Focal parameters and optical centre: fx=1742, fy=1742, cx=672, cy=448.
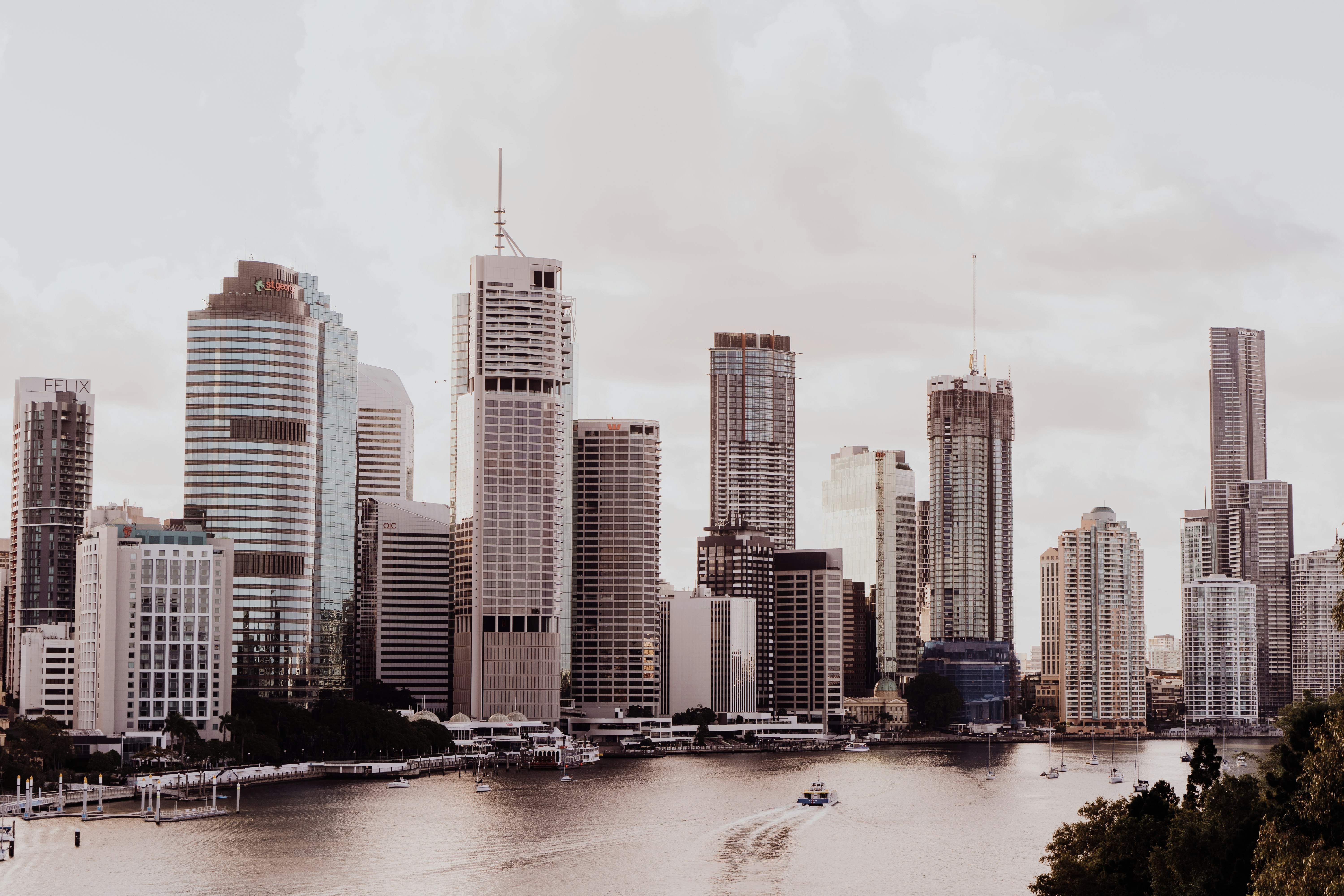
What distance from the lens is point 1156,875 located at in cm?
8019

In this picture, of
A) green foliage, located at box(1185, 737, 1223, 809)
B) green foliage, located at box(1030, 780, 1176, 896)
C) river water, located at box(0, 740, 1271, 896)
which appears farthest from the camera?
river water, located at box(0, 740, 1271, 896)

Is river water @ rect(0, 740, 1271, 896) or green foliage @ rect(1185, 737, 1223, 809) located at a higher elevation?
green foliage @ rect(1185, 737, 1223, 809)

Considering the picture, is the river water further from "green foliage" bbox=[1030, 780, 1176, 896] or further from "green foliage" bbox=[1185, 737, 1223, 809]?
"green foliage" bbox=[1185, 737, 1223, 809]

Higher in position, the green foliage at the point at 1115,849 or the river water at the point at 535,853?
the green foliage at the point at 1115,849

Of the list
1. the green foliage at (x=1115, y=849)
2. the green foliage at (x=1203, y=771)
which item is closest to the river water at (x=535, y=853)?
the green foliage at (x=1115, y=849)

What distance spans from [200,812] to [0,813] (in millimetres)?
21016

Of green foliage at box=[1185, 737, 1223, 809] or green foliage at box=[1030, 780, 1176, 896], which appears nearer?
green foliage at box=[1030, 780, 1176, 896]

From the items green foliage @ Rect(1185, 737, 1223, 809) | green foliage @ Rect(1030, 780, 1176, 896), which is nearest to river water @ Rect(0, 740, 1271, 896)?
green foliage @ Rect(1030, 780, 1176, 896)

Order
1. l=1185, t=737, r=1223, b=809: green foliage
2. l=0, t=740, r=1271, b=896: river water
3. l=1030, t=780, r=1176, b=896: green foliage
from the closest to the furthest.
Result: 1. l=1030, t=780, r=1176, b=896: green foliage
2. l=1185, t=737, r=1223, b=809: green foliage
3. l=0, t=740, r=1271, b=896: river water

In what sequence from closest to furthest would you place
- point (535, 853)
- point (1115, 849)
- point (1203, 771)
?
1. point (1115, 849)
2. point (1203, 771)
3. point (535, 853)

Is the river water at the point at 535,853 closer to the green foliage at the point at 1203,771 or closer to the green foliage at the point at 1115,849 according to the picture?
the green foliage at the point at 1115,849

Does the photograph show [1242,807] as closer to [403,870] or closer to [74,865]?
[403,870]

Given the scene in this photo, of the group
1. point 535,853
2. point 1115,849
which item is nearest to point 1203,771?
point 1115,849

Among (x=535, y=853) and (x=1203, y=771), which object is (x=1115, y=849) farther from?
(x=535, y=853)
